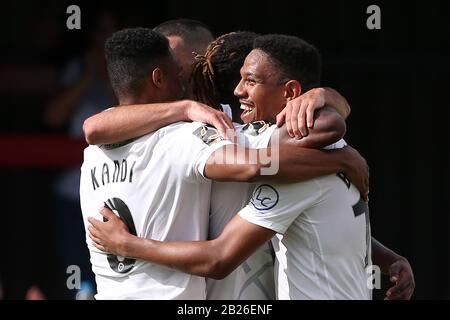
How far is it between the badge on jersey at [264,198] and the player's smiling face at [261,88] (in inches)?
13.2

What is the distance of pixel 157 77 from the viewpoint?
3.78 m

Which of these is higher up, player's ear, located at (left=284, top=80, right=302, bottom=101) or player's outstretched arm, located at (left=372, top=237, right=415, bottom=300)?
player's ear, located at (left=284, top=80, right=302, bottom=101)

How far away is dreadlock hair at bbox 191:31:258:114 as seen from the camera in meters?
3.99

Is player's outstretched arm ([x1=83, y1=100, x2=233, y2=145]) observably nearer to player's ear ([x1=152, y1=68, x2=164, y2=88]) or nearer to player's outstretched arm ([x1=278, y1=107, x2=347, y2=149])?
player's ear ([x1=152, y1=68, x2=164, y2=88])

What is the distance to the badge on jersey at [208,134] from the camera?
140 inches

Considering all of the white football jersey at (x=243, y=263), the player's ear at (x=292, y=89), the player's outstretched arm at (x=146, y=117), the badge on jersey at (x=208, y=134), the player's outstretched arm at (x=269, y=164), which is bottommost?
the white football jersey at (x=243, y=263)

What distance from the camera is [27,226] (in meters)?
7.54

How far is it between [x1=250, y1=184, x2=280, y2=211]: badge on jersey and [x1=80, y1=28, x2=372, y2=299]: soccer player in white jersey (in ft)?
0.25

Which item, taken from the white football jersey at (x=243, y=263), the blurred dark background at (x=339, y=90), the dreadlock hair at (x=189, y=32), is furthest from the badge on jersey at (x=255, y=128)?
the blurred dark background at (x=339, y=90)

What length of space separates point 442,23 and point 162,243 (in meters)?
4.04

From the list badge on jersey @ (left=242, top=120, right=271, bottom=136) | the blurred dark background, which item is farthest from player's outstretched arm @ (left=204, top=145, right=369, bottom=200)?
the blurred dark background

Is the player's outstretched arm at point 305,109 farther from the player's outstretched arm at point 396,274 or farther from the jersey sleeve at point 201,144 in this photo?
the player's outstretched arm at point 396,274

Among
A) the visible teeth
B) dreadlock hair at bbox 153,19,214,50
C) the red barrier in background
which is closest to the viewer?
the visible teeth
